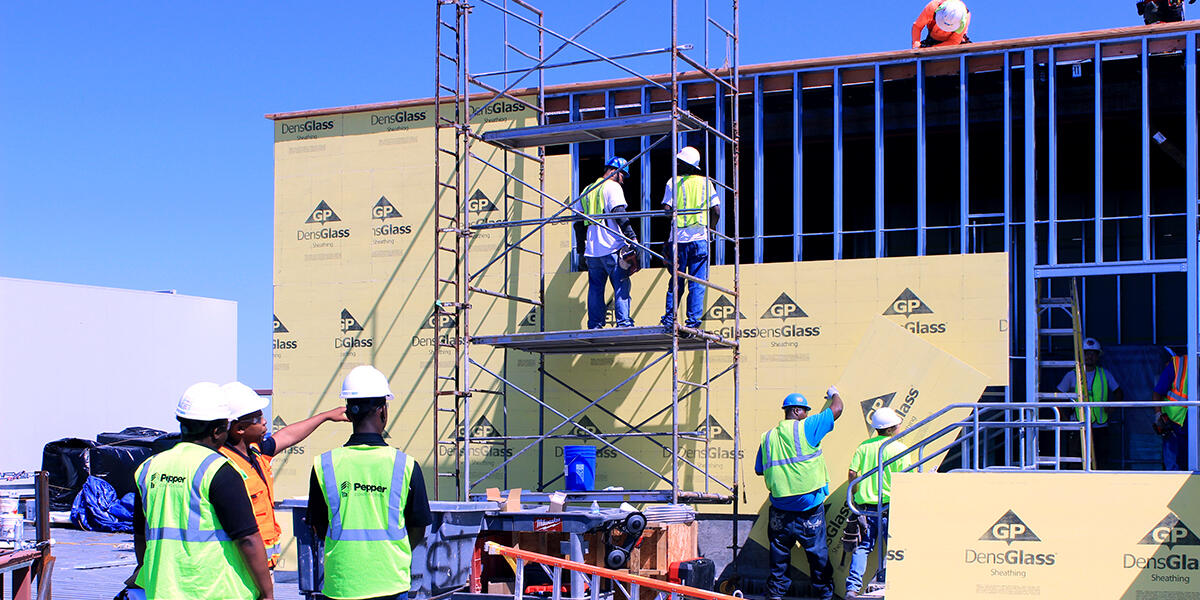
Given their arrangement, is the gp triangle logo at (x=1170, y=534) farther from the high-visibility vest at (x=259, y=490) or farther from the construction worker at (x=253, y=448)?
the high-visibility vest at (x=259, y=490)

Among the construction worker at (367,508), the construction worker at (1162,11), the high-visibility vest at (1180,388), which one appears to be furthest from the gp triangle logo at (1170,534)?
the construction worker at (1162,11)

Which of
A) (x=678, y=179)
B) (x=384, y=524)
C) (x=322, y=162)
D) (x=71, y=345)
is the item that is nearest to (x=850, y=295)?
(x=678, y=179)

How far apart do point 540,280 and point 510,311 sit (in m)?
0.50

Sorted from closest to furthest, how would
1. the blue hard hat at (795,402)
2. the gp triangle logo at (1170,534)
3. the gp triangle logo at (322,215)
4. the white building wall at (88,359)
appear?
the gp triangle logo at (1170,534)
the blue hard hat at (795,402)
the gp triangle logo at (322,215)
the white building wall at (88,359)

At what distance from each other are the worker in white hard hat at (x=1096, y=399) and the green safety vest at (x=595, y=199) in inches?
207

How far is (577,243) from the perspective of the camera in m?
14.1

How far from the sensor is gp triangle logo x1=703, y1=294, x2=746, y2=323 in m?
12.8

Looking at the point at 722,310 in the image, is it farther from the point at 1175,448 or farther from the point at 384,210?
the point at 1175,448

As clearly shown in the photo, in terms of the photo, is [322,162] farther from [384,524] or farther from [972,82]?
[384,524]

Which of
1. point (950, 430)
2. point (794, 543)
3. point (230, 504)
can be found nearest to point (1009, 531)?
point (950, 430)

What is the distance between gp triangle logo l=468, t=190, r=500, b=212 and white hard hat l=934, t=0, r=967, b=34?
527 centimetres

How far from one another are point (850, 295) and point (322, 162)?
6.32m

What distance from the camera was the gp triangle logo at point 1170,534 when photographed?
27.9 feet

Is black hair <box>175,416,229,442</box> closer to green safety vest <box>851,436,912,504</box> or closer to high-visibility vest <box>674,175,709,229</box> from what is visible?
green safety vest <box>851,436,912,504</box>
